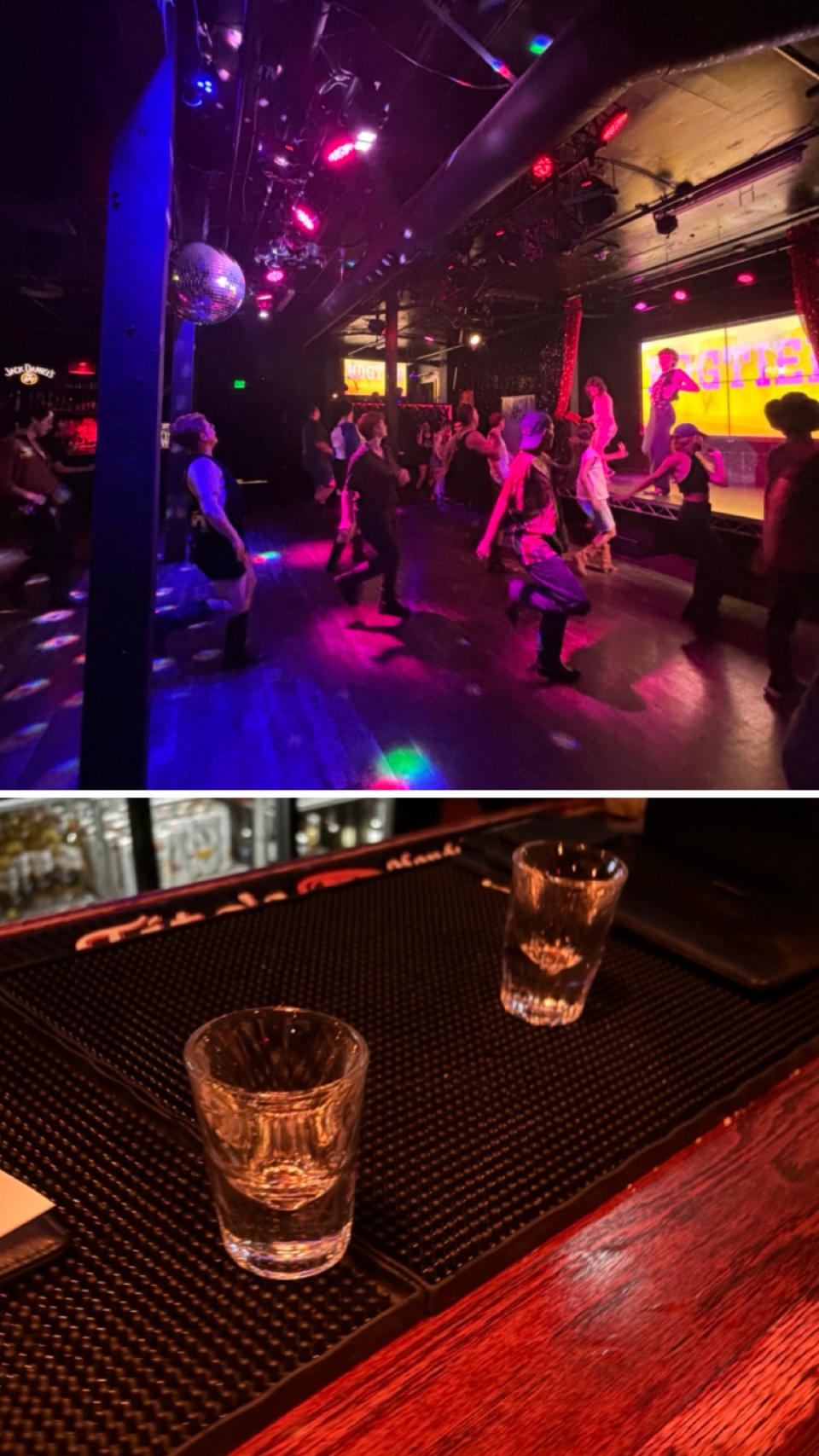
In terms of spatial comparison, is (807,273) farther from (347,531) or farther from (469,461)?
(347,531)

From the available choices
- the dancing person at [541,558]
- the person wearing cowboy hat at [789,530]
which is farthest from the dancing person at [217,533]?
the person wearing cowboy hat at [789,530]

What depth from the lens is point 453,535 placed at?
4.63 feet

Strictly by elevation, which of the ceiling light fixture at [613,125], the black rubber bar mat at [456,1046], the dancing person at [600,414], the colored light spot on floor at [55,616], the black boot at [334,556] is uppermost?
A: the ceiling light fixture at [613,125]

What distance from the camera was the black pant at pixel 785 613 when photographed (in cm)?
141

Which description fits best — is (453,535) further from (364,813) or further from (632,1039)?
(364,813)

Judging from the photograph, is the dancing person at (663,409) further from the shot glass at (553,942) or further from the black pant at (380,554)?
the shot glass at (553,942)

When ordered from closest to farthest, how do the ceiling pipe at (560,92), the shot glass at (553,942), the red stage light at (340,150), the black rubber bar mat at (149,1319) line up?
the black rubber bar mat at (149,1319), the shot glass at (553,942), the ceiling pipe at (560,92), the red stage light at (340,150)

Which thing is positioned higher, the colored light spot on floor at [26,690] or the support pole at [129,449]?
the support pole at [129,449]

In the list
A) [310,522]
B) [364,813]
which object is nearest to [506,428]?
[310,522]

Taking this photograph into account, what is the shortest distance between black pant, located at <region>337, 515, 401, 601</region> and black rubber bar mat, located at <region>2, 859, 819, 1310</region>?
0.51 metres

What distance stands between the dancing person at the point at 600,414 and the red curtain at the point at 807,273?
10.6 inches

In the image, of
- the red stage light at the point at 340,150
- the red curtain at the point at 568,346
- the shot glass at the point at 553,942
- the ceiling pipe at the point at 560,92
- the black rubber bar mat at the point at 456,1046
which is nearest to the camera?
the black rubber bar mat at the point at 456,1046

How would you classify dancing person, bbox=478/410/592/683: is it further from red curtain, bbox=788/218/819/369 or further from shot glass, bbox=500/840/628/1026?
shot glass, bbox=500/840/628/1026

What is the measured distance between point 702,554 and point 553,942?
0.80 m
